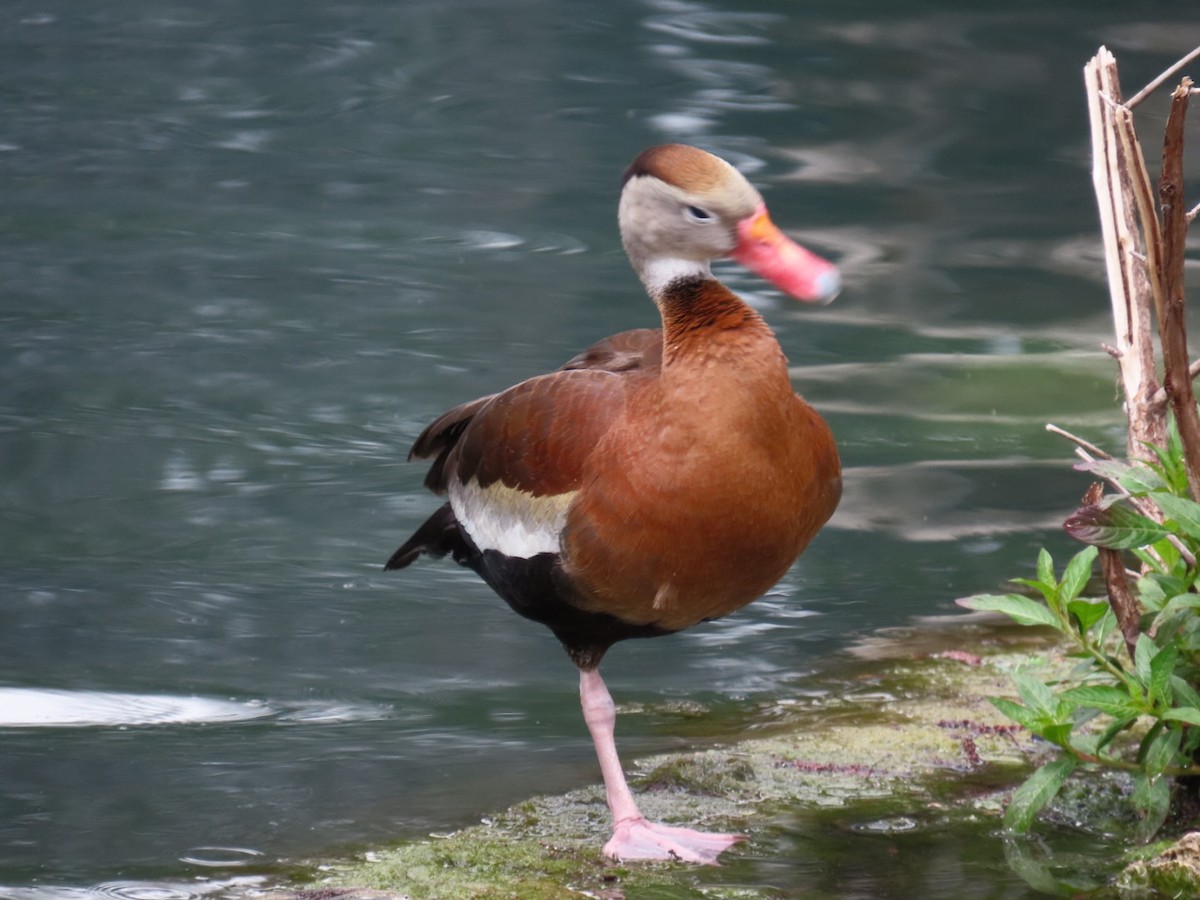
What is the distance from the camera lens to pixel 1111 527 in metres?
3.02

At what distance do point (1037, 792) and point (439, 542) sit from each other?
1.76 m

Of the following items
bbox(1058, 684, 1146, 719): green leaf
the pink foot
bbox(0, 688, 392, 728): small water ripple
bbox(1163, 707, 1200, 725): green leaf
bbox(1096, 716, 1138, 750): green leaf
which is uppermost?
bbox(1163, 707, 1200, 725): green leaf

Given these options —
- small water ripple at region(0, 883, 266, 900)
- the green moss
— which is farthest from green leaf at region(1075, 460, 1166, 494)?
small water ripple at region(0, 883, 266, 900)

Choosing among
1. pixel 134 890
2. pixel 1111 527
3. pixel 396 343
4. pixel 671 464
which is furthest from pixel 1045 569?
pixel 396 343

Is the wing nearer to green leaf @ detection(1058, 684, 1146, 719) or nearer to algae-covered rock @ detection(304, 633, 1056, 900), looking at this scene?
algae-covered rock @ detection(304, 633, 1056, 900)

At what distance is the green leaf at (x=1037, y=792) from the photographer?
314 centimetres

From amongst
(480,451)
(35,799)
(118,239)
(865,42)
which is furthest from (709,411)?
(865,42)

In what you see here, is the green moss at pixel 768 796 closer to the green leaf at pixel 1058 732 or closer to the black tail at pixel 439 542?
the green leaf at pixel 1058 732

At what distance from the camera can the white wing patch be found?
3551 millimetres

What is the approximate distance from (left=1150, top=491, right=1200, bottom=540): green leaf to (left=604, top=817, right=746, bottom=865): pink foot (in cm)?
117

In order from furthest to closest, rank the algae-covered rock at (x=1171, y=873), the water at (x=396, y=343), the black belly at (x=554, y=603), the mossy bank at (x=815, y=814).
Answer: the water at (x=396, y=343) → the black belly at (x=554, y=603) → the mossy bank at (x=815, y=814) → the algae-covered rock at (x=1171, y=873)

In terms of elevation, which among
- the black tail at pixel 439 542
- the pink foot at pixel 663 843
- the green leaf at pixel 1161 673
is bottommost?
the pink foot at pixel 663 843

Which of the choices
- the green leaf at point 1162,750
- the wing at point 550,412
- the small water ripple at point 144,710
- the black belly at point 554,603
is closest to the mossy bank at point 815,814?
the green leaf at point 1162,750

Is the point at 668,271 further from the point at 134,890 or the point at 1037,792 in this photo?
the point at 134,890
